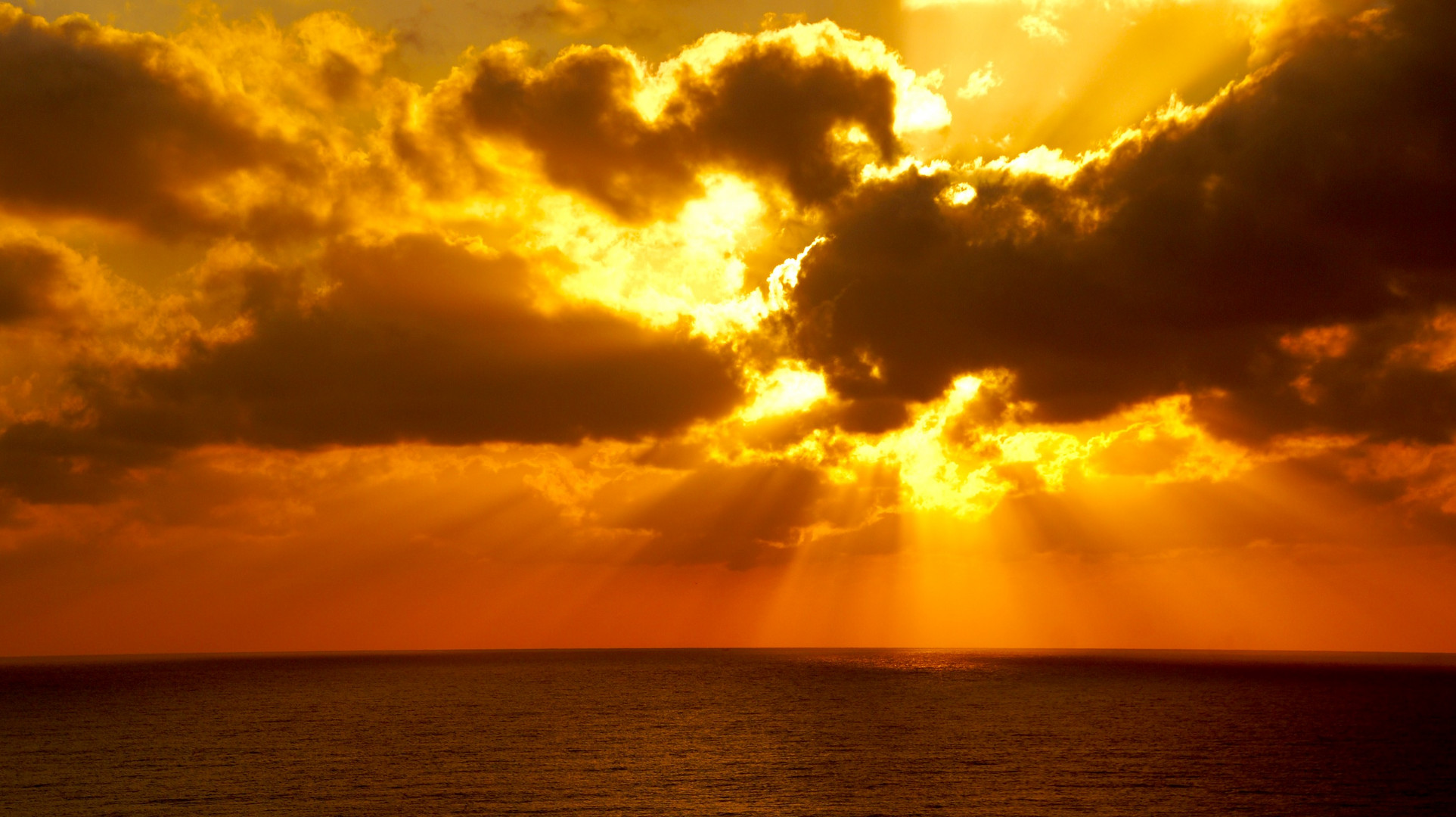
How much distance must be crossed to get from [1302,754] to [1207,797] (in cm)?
3555

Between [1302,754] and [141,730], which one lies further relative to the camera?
[141,730]

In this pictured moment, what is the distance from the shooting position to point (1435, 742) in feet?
381

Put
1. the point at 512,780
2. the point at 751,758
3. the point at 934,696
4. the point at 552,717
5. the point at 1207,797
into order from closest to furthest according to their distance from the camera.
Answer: the point at 1207,797
the point at 512,780
the point at 751,758
the point at 552,717
the point at 934,696

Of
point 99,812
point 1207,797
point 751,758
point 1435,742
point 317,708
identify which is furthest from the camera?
point 317,708

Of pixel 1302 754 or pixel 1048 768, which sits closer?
pixel 1048 768

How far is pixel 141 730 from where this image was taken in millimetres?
127938

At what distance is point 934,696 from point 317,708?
10985 centimetres

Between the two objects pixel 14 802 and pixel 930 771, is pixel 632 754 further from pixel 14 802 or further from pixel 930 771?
pixel 14 802

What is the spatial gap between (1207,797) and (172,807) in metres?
76.6

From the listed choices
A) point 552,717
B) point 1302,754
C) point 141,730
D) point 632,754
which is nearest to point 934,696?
point 552,717

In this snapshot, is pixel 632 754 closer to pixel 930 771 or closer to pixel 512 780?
pixel 512 780

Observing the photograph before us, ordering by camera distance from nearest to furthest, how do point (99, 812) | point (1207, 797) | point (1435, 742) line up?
point (99, 812) < point (1207, 797) < point (1435, 742)

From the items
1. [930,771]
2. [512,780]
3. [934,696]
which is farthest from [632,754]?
[934,696]

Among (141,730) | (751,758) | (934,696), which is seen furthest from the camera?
(934,696)
